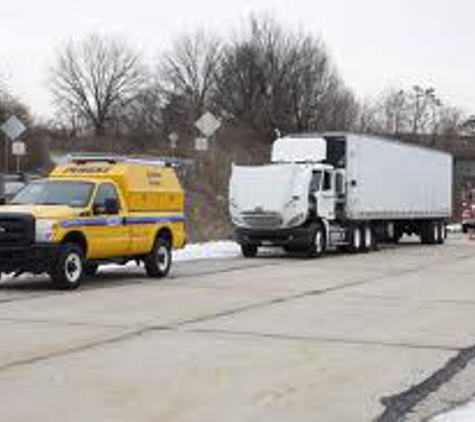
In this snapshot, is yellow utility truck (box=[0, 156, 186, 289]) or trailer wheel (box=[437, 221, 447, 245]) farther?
trailer wheel (box=[437, 221, 447, 245])

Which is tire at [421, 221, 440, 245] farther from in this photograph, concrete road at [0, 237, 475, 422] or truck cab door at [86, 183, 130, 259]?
truck cab door at [86, 183, 130, 259]

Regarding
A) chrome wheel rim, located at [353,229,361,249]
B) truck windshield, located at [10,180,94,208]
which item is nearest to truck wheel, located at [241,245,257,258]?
chrome wheel rim, located at [353,229,361,249]

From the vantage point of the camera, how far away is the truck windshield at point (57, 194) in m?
21.0

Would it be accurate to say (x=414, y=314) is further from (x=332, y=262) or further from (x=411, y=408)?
(x=332, y=262)

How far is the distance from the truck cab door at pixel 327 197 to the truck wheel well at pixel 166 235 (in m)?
9.12

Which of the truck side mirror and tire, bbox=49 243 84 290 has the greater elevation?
the truck side mirror

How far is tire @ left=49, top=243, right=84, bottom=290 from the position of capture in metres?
19.8

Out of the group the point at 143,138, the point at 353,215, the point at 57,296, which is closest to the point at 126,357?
the point at 57,296

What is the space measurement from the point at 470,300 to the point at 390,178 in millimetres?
18927

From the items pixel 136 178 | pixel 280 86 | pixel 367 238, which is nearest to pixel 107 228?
pixel 136 178

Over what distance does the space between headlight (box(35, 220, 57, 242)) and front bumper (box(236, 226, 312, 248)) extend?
12.4m

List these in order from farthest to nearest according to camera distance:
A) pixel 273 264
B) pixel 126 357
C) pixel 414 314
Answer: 1. pixel 273 264
2. pixel 414 314
3. pixel 126 357

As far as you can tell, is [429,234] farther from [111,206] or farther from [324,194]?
[111,206]

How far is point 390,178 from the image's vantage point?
3781 centimetres
